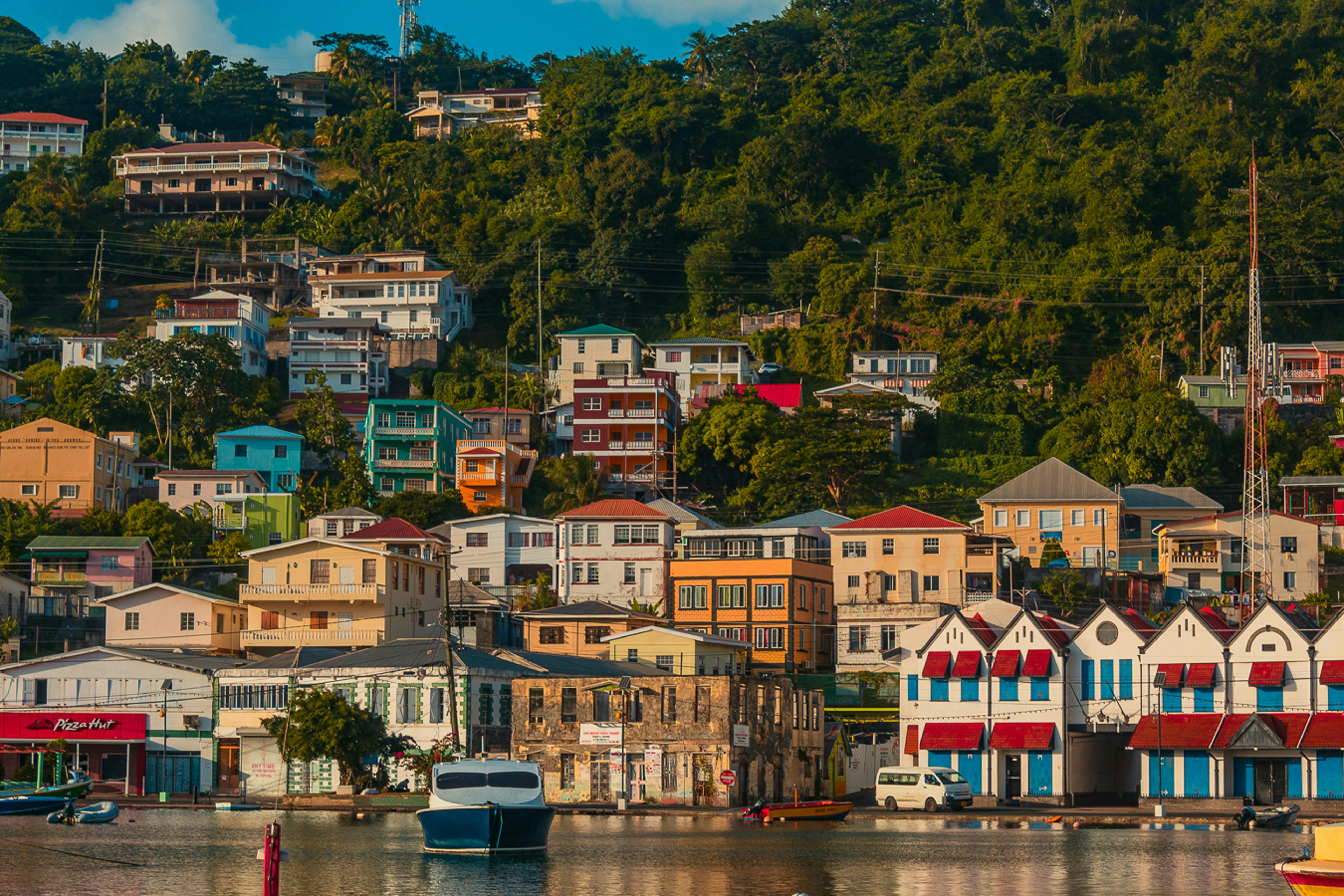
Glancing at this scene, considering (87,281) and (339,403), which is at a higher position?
(87,281)

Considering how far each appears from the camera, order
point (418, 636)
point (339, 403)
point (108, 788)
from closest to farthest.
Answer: point (108, 788), point (418, 636), point (339, 403)

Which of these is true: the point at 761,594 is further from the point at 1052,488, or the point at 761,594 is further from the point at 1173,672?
the point at 1173,672

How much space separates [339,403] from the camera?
362 feet

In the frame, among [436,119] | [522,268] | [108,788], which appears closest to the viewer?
[108,788]

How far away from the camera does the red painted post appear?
2700 cm

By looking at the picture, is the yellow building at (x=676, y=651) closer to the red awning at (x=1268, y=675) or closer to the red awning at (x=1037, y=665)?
the red awning at (x=1037, y=665)

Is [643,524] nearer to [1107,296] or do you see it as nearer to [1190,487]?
[1190,487]

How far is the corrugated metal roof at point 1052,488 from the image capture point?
285 ft

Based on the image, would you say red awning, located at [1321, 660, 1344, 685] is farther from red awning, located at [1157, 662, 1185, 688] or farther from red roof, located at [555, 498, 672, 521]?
red roof, located at [555, 498, 672, 521]

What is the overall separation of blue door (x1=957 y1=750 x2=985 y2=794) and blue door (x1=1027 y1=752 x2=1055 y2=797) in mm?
1829

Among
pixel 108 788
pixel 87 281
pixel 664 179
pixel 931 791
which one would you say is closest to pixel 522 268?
pixel 664 179

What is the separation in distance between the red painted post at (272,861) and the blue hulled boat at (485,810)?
588 inches

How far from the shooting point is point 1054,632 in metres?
63.8

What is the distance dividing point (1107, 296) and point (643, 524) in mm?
45073
